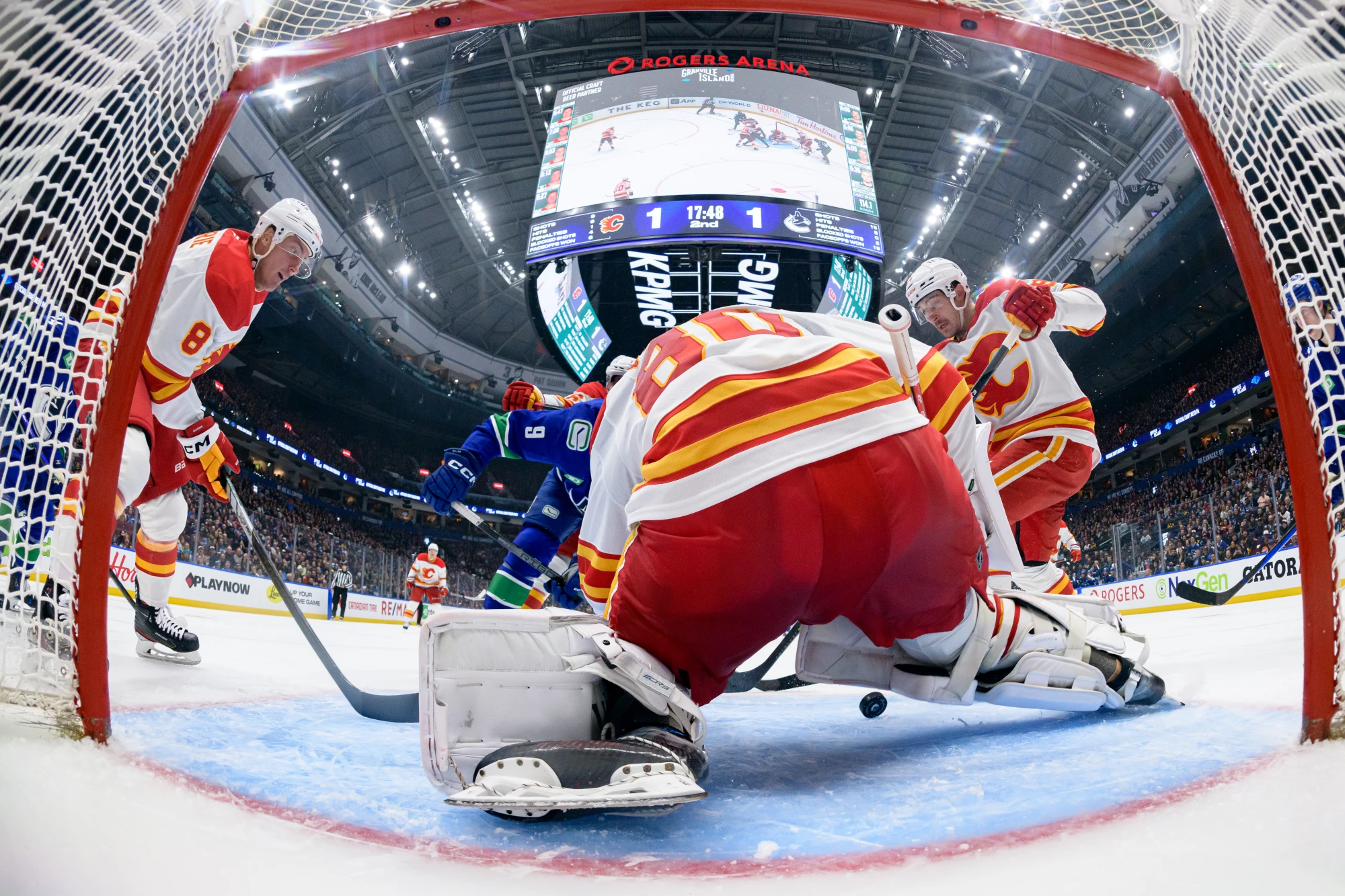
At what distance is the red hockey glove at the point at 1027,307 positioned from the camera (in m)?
2.88

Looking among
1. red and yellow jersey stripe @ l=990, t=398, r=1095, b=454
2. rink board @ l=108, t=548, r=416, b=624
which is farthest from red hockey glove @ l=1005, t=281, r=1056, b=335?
rink board @ l=108, t=548, r=416, b=624

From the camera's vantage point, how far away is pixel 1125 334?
49.1 feet

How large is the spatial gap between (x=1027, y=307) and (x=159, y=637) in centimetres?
328

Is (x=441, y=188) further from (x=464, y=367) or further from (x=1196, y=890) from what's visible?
(x=1196, y=890)

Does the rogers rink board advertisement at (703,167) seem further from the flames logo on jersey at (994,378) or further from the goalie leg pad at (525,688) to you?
the goalie leg pad at (525,688)

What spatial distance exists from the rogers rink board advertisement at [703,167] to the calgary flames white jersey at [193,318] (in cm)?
470

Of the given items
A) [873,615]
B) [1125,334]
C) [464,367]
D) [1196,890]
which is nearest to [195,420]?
[873,615]

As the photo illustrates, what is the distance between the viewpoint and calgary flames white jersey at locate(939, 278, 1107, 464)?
120 inches

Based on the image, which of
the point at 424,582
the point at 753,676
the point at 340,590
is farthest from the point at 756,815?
the point at 340,590

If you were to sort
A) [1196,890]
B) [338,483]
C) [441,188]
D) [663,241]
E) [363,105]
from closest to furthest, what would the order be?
[1196,890], [663,241], [363,105], [441,188], [338,483]

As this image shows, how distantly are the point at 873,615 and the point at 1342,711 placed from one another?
0.59 m

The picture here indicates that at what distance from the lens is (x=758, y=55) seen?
11.9 m

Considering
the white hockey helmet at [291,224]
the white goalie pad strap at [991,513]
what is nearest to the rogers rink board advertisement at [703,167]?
the white hockey helmet at [291,224]

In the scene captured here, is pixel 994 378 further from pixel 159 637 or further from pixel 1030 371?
pixel 159 637
